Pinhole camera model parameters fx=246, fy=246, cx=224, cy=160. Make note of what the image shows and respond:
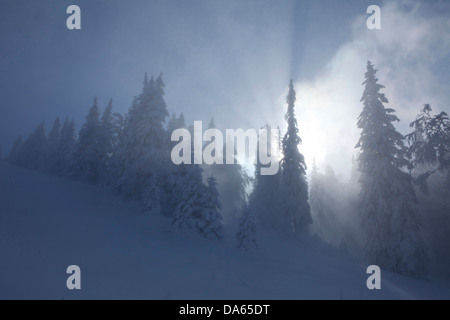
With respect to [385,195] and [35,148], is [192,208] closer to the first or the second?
[385,195]

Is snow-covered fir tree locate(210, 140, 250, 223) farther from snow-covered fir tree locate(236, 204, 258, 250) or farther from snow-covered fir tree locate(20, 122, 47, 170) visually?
snow-covered fir tree locate(20, 122, 47, 170)

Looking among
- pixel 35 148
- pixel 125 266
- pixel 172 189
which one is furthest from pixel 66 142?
pixel 125 266

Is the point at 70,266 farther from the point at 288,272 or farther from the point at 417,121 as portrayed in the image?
the point at 417,121

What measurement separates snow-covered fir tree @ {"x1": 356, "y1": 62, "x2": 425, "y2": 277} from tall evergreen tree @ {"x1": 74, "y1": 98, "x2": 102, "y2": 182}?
3249 centimetres

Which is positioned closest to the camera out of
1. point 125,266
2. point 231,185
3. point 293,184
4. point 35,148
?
point 125,266

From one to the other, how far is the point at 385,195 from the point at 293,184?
37.1ft

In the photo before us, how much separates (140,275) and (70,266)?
2.33m

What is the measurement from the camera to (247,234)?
16.6 meters

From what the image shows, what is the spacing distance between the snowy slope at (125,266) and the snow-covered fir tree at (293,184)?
16.5 metres

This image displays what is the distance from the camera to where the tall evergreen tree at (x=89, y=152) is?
3375 cm

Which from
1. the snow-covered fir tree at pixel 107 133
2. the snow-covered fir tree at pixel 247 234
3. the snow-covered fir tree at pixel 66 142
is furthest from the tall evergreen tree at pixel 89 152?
the snow-covered fir tree at pixel 247 234
